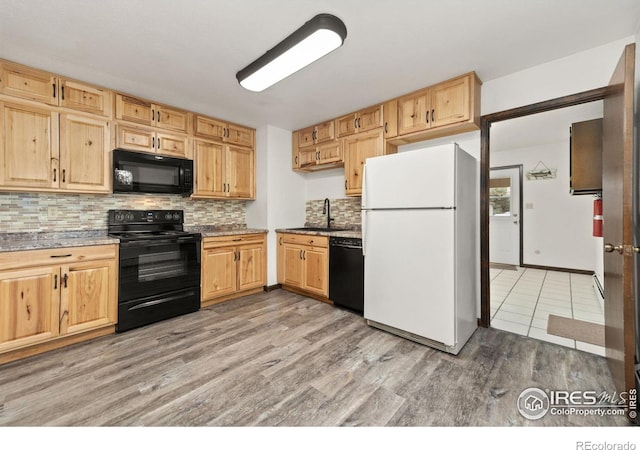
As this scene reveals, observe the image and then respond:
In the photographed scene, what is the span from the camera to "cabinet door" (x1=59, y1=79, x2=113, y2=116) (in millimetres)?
2471

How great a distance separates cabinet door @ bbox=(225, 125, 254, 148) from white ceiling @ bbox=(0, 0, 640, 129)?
0.90 metres

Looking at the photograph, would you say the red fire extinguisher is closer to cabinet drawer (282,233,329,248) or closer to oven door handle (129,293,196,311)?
cabinet drawer (282,233,329,248)

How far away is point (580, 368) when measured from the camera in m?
1.96

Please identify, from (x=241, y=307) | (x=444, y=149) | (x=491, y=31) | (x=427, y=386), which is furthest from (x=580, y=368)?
(x=241, y=307)

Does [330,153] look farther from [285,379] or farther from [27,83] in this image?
[27,83]

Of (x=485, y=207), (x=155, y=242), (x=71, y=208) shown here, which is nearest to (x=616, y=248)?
(x=485, y=207)

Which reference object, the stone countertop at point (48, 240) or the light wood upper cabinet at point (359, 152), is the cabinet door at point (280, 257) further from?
the stone countertop at point (48, 240)

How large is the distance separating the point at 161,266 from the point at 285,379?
5.97 feet

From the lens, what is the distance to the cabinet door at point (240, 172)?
12.3ft

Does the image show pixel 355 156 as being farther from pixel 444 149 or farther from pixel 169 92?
pixel 169 92

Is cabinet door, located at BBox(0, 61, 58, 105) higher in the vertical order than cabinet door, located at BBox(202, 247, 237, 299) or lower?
higher

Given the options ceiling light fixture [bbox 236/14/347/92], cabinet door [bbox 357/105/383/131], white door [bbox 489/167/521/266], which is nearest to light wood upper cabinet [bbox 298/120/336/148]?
cabinet door [bbox 357/105/383/131]

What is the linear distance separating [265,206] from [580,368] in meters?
3.53

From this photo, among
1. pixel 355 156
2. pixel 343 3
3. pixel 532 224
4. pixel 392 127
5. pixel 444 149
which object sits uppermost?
pixel 343 3
